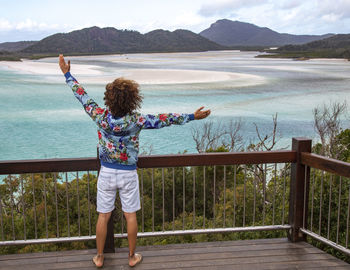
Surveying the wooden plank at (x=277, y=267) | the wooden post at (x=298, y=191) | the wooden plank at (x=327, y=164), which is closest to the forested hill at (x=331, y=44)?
the wooden post at (x=298, y=191)

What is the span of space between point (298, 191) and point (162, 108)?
5501 centimetres

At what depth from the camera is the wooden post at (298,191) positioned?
3.61 m

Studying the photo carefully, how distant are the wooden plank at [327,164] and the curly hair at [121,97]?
5.05ft

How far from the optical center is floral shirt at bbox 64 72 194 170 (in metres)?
2.81

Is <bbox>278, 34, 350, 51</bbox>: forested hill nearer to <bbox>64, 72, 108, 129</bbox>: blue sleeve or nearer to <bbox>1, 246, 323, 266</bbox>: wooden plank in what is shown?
<bbox>1, 246, 323, 266</bbox>: wooden plank

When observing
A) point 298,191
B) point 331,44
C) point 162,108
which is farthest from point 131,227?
point 331,44

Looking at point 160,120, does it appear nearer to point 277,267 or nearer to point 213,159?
point 213,159

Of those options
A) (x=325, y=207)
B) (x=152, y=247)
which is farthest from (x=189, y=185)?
(x=152, y=247)

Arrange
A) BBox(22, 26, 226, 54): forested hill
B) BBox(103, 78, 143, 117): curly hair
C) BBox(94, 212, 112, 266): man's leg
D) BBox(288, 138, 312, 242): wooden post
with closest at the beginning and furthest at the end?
BBox(103, 78, 143, 117): curly hair
BBox(94, 212, 112, 266): man's leg
BBox(288, 138, 312, 242): wooden post
BBox(22, 26, 226, 54): forested hill

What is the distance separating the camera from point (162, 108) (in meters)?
58.4

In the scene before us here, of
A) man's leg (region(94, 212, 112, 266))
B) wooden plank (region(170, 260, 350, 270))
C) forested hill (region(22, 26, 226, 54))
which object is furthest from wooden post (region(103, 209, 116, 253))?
forested hill (region(22, 26, 226, 54))

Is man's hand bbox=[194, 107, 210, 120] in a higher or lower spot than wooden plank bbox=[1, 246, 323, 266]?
higher

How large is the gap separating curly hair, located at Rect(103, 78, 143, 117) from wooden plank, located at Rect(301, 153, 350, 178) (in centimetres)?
154

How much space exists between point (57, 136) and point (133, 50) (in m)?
73.3
